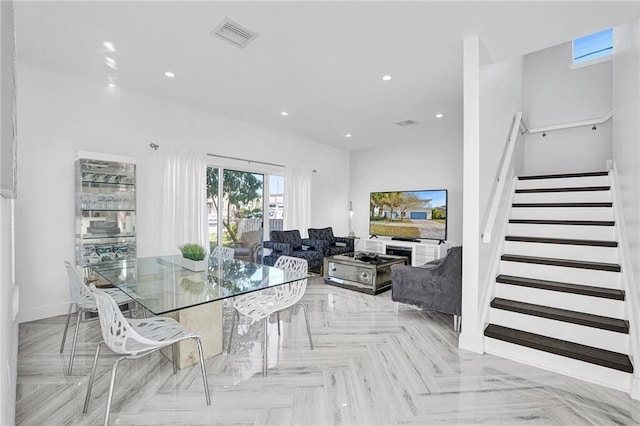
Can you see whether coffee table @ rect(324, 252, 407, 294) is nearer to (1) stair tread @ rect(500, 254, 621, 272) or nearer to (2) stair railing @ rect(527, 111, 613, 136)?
(1) stair tread @ rect(500, 254, 621, 272)

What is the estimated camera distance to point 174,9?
242 centimetres

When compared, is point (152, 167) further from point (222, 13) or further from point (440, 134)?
point (440, 134)

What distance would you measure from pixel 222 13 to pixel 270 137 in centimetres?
353

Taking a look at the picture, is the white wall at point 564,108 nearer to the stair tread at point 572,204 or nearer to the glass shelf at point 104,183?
the stair tread at point 572,204

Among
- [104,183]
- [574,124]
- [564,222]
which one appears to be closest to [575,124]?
[574,124]

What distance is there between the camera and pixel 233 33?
274 centimetres

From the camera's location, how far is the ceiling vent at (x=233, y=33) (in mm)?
2615

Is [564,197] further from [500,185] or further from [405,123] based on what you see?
[405,123]

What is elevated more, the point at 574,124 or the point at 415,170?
the point at 574,124

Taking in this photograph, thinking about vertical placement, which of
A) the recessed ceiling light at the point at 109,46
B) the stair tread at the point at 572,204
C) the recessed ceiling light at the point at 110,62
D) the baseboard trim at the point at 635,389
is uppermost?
the recessed ceiling light at the point at 109,46

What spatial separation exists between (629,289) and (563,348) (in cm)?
74

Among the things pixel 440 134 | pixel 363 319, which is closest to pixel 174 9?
pixel 363 319

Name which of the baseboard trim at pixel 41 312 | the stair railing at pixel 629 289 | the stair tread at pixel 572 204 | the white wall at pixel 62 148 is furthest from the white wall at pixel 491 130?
the baseboard trim at pixel 41 312

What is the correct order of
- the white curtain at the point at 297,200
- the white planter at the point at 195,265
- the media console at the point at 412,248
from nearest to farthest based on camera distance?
the white planter at the point at 195,265
the media console at the point at 412,248
the white curtain at the point at 297,200
